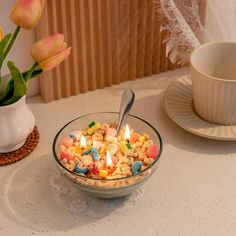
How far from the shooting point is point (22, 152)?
88 centimetres

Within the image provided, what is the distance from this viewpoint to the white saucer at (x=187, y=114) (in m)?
0.90

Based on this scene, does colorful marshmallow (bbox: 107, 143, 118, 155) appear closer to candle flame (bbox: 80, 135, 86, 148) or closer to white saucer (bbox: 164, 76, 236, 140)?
candle flame (bbox: 80, 135, 86, 148)

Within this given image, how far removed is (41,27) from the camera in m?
0.93

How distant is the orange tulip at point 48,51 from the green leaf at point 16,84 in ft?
0.13

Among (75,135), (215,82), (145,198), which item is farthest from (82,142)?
(215,82)

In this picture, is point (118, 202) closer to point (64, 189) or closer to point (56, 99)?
point (64, 189)

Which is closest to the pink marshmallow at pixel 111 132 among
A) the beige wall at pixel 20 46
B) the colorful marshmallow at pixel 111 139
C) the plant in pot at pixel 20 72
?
the colorful marshmallow at pixel 111 139

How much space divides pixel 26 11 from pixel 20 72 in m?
0.10

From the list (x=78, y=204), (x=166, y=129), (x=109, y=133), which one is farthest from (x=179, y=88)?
(x=78, y=204)

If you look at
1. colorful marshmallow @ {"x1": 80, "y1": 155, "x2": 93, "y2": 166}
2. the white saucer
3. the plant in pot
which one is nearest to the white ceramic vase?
the plant in pot

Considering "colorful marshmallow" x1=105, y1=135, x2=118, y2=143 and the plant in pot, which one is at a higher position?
the plant in pot

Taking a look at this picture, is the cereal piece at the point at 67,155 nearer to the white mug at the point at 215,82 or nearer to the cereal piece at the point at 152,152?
the cereal piece at the point at 152,152

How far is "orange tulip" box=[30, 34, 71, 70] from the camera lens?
771 millimetres

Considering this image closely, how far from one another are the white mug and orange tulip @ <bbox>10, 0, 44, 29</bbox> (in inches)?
11.2
